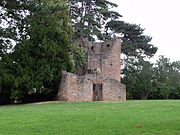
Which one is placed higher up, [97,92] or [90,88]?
[90,88]

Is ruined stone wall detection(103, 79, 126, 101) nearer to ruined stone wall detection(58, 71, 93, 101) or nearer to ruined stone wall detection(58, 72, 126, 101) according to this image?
ruined stone wall detection(58, 72, 126, 101)

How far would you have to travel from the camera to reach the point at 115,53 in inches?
1949

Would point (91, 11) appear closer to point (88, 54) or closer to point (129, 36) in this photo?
point (129, 36)

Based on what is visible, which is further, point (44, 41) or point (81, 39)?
point (81, 39)

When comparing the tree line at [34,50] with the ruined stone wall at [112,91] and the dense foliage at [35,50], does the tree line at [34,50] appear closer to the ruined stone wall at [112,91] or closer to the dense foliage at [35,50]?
the dense foliage at [35,50]

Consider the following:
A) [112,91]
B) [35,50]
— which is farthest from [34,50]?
[112,91]

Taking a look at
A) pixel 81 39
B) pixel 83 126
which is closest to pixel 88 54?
pixel 81 39

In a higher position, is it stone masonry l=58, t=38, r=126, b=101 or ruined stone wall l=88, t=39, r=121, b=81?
ruined stone wall l=88, t=39, r=121, b=81

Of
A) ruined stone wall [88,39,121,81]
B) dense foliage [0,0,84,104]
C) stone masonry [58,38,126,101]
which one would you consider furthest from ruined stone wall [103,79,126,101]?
ruined stone wall [88,39,121,81]

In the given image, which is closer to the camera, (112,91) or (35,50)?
(35,50)

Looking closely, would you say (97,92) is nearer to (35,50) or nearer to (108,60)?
(35,50)

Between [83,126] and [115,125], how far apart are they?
1051mm

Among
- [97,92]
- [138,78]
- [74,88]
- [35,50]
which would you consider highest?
[35,50]

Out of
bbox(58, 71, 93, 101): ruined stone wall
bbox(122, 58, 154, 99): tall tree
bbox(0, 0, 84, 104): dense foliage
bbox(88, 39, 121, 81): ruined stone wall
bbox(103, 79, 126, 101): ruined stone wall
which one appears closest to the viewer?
bbox(0, 0, 84, 104): dense foliage
